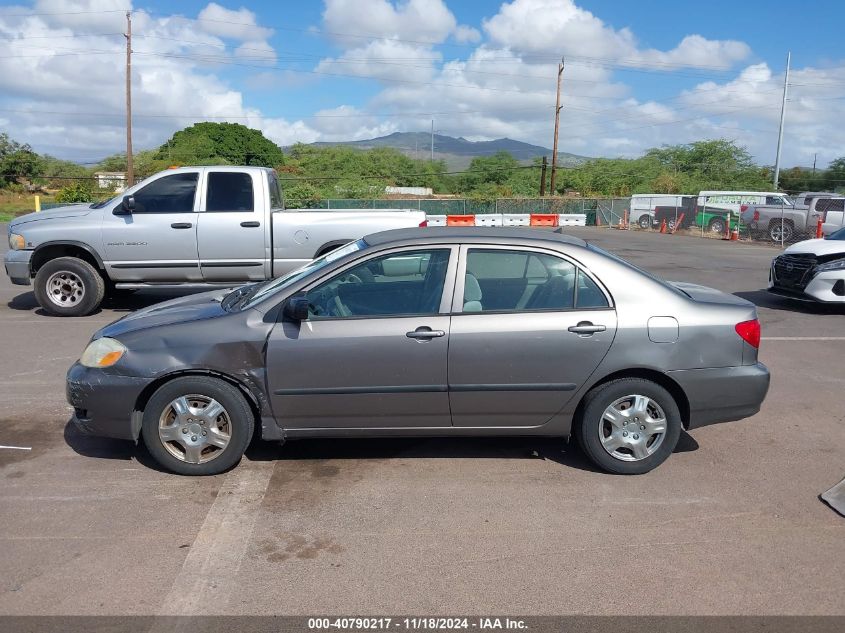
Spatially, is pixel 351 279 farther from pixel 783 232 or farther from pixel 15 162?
pixel 15 162

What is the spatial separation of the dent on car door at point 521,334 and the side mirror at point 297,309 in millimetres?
920

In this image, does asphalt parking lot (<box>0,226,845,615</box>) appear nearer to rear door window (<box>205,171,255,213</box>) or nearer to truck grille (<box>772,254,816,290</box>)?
rear door window (<box>205,171,255,213</box>)

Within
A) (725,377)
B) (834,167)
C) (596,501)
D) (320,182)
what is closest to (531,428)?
(596,501)

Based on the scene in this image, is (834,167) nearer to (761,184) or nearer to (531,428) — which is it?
(761,184)

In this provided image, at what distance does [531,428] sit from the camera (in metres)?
4.93

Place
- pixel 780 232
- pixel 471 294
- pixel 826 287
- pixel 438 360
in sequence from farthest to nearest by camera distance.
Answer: pixel 780 232 → pixel 826 287 → pixel 471 294 → pixel 438 360

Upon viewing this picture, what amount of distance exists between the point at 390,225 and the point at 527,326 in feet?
18.8

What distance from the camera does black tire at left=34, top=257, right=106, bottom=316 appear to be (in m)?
10.2

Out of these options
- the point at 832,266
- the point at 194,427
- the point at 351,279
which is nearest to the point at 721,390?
the point at 351,279

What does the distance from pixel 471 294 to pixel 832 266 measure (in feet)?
27.6

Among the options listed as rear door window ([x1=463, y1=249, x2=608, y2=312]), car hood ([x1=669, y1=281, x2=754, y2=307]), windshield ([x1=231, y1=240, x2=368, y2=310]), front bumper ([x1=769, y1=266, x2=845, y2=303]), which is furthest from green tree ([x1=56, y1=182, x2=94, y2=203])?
car hood ([x1=669, y1=281, x2=754, y2=307])

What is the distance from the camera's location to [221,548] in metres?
3.97

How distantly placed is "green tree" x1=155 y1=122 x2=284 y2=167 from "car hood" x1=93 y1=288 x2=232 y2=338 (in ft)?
238

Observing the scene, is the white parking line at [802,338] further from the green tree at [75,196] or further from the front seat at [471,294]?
the green tree at [75,196]
